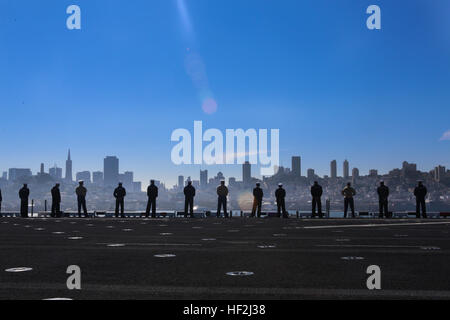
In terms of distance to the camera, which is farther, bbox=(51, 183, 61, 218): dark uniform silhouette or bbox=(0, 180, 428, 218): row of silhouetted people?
bbox=(51, 183, 61, 218): dark uniform silhouette

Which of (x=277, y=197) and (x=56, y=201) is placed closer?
(x=277, y=197)

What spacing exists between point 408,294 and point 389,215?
83.5ft

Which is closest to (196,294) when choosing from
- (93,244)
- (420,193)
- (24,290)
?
(24,290)

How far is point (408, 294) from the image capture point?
489cm

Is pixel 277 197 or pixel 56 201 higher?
pixel 277 197

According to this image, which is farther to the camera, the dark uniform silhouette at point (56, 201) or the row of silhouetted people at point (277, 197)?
the dark uniform silhouette at point (56, 201)
